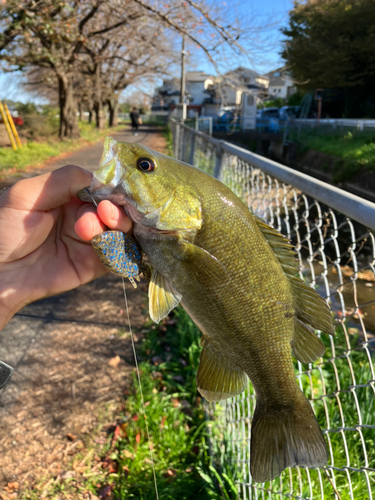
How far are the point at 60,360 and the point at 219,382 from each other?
2601 millimetres

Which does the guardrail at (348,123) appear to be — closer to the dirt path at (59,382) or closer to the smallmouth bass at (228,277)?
the dirt path at (59,382)

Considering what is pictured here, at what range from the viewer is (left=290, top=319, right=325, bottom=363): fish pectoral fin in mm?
1382

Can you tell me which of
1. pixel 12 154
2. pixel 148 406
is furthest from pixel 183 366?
pixel 12 154

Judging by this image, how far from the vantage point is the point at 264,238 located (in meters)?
1.40

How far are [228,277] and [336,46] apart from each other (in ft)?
96.5

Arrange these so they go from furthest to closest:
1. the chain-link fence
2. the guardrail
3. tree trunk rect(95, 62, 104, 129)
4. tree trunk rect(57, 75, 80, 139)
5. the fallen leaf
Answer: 1. tree trunk rect(95, 62, 104, 129)
2. the guardrail
3. tree trunk rect(57, 75, 80, 139)
4. the fallen leaf
5. the chain-link fence

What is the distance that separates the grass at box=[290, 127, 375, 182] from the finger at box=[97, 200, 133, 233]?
1570 centimetres

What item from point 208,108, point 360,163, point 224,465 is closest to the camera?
point 224,465

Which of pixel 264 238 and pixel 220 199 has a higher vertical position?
pixel 220 199

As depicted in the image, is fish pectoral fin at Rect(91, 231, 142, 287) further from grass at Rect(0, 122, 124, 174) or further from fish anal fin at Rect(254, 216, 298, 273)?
grass at Rect(0, 122, 124, 174)

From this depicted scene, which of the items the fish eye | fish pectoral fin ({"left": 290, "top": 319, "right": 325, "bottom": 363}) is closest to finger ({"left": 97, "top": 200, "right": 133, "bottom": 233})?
the fish eye

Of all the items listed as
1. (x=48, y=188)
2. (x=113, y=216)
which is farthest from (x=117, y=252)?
(x=48, y=188)

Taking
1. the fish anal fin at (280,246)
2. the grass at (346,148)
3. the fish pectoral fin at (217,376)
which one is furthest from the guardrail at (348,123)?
the fish pectoral fin at (217,376)

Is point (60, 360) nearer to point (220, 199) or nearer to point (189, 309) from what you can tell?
point (189, 309)
